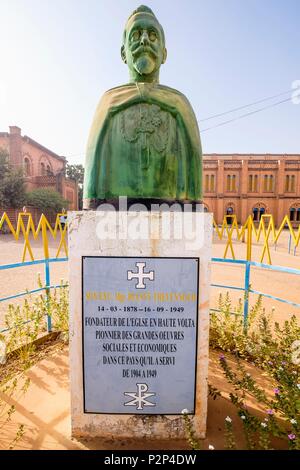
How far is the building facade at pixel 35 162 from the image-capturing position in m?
22.0

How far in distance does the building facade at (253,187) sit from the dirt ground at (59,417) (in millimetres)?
28868

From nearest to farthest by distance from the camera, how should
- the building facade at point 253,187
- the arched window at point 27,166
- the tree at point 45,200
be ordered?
the tree at point 45,200
the arched window at point 27,166
the building facade at point 253,187

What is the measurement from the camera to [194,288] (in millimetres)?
1861

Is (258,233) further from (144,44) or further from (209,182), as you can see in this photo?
(209,182)

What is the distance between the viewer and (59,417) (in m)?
2.12

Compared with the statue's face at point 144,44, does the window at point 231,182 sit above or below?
above

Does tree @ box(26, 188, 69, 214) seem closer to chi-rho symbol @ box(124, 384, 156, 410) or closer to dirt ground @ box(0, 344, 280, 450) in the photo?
dirt ground @ box(0, 344, 280, 450)

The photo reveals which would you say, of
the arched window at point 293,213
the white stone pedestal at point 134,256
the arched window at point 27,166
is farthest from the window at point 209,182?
the white stone pedestal at point 134,256

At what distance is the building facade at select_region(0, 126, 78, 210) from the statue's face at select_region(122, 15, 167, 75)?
20.0m

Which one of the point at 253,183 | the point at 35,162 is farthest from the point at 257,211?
the point at 35,162

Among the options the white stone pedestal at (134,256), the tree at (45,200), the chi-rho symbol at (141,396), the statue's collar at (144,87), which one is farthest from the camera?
the tree at (45,200)

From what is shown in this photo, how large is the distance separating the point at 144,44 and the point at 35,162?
25699 mm

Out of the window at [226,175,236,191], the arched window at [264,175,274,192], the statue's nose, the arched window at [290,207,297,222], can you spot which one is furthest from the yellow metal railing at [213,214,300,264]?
the arched window at [290,207,297,222]

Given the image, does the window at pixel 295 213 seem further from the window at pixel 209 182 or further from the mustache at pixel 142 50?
the mustache at pixel 142 50
